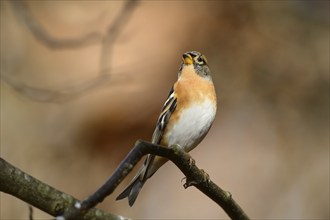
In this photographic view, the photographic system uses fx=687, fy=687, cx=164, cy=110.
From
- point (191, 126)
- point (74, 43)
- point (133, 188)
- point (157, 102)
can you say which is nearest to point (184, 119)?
point (191, 126)

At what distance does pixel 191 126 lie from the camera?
318 centimetres

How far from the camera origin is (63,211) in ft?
6.13

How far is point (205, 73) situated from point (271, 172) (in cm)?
268

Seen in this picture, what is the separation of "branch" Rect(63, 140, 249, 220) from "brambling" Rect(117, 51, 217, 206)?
76cm

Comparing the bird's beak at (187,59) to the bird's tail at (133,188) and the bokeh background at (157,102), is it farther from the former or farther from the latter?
the bokeh background at (157,102)

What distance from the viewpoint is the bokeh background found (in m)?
5.68

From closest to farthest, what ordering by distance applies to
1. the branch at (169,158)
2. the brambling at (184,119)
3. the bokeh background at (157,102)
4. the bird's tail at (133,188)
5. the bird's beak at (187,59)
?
the branch at (169,158) → the bird's tail at (133,188) → the brambling at (184,119) → the bird's beak at (187,59) → the bokeh background at (157,102)

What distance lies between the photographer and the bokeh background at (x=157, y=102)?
18.6 feet

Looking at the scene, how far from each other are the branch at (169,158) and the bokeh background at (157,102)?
120 inches

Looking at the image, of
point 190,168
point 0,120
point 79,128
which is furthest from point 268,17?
point 190,168

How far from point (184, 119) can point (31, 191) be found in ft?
4.71

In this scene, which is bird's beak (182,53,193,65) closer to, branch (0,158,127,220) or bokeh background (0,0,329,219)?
branch (0,158,127,220)

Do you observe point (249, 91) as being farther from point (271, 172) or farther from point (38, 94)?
point (38, 94)

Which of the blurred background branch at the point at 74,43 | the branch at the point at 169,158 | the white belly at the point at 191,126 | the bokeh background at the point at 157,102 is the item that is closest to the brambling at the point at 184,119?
the white belly at the point at 191,126
